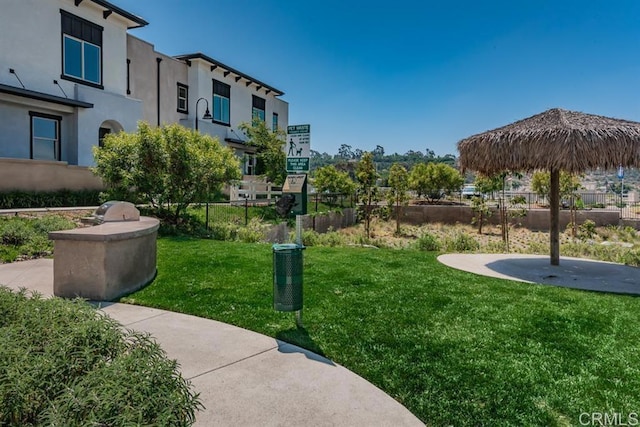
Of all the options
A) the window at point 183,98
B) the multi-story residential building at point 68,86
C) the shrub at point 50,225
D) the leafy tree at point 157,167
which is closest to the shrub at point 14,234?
the shrub at point 50,225

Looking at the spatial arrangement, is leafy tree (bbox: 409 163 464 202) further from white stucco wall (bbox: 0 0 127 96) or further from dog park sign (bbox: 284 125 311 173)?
dog park sign (bbox: 284 125 311 173)

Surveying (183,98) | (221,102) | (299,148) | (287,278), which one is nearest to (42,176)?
(183,98)

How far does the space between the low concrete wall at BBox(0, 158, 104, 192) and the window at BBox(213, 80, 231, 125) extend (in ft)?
42.0

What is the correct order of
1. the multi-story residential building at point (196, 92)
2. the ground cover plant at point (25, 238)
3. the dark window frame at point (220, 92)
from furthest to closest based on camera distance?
1. the dark window frame at point (220, 92)
2. the multi-story residential building at point (196, 92)
3. the ground cover plant at point (25, 238)

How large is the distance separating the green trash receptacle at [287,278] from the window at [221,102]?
86.1 feet

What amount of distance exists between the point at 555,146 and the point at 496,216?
20106mm

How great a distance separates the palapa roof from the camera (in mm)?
7895

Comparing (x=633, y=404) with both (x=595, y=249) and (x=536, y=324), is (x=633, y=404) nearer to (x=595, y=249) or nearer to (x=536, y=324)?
(x=536, y=324)

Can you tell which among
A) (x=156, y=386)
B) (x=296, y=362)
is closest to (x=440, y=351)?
(x=296, y=362)

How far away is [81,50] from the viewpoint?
19.3 metres

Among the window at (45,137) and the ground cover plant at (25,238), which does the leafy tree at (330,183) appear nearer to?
the window at (45,137)

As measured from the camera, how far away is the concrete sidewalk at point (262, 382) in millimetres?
3244

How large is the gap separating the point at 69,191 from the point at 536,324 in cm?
1730

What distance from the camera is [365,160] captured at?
24.5 metres
